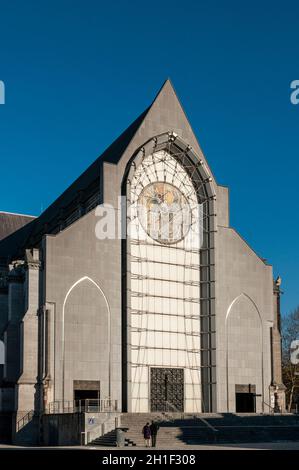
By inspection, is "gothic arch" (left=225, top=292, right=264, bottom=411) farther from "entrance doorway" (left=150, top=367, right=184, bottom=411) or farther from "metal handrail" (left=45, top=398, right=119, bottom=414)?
"metal handrail" (left=45, top=398, right=119, bottom=414)

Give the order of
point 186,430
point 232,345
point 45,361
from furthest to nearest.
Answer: point 232,345, point 45,361, point 186,430

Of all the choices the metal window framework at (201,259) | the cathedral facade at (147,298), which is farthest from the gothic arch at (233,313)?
the metal window framework at (201,259)

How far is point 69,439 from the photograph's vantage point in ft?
143

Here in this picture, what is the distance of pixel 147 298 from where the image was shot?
53812 millimetres

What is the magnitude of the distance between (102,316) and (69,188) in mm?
21025

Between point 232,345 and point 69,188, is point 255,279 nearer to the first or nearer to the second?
point 232,345

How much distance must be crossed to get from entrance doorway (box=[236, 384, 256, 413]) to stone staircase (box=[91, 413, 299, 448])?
17.6ft

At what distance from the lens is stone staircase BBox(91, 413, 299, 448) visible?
1614 inches

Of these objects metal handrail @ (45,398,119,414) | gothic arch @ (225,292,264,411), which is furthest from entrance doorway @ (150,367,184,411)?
metal handrail @ (45,398,119,414)

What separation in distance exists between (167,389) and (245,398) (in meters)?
5.96

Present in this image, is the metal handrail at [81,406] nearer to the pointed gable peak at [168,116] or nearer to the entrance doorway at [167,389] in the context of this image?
the entrance doorway at [167,389]

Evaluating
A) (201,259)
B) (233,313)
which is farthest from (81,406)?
(201,259)

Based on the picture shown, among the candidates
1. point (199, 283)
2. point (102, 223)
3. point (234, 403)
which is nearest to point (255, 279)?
point (199, 283)

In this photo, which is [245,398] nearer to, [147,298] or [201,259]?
[147,298]
